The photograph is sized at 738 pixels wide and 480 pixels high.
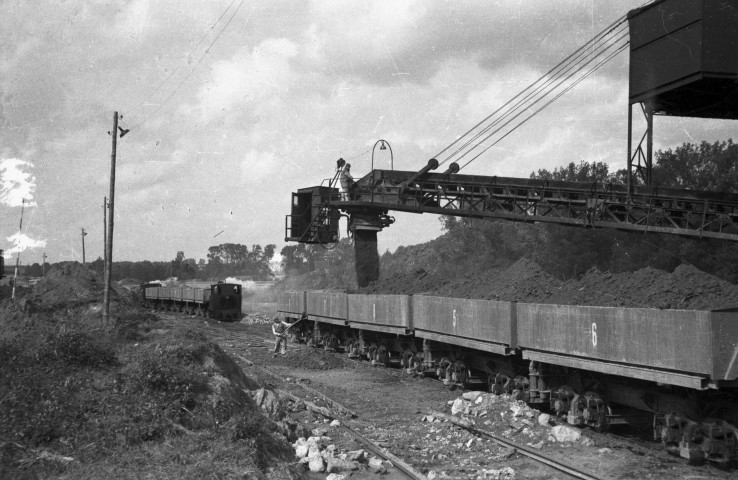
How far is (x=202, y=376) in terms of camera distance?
942 cm

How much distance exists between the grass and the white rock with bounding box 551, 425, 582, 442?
12.8 feet

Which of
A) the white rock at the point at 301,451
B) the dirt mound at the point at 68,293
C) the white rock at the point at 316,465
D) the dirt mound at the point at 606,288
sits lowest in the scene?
the white rock at the point at 316,465

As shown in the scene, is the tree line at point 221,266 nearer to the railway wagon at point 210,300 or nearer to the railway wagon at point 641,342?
the railway wagon at point 210,300

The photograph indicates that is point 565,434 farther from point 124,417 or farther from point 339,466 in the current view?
point 124,417

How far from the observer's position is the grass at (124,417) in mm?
6488

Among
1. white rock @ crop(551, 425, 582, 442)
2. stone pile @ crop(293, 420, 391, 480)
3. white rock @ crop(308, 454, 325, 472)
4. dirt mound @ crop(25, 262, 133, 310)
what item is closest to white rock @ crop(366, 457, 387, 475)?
stone pile @ crop(293, 420, 391, 480)

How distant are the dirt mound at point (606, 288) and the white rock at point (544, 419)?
6.52 ft

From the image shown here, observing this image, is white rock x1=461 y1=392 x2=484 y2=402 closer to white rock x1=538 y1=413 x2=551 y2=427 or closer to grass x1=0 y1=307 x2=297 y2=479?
white rock x1=538 y1=413 x2=551 y2=427

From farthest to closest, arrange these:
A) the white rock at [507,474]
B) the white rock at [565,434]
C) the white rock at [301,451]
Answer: the white rock at [565,434], the white rock at [301,451], the white rock at [507,474]

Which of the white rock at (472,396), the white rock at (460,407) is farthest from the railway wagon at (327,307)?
the white rock at (460,407)

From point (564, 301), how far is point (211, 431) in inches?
259

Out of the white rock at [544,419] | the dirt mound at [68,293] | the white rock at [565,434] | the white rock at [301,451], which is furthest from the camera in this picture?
the dirt mound at [68,293]

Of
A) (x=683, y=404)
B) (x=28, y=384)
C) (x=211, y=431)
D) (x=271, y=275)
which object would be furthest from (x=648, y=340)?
(x=271, y=275)

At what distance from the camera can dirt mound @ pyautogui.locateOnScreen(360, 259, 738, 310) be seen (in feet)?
28.5
